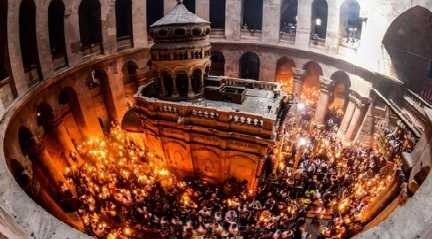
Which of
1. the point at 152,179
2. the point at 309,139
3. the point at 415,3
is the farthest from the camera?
the point at 309,139

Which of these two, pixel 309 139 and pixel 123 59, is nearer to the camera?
pixel 309 139

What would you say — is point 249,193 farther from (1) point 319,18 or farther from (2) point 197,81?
(1) point 319,18

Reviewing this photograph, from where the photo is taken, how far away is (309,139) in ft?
66.4

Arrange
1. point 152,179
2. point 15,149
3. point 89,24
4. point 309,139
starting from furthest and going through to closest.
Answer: point 89,24 < point 309,139 < point 152,179 < point 15,149

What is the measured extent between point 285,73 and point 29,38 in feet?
68.8

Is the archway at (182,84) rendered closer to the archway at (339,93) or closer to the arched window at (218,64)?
the arched window at (218,64)

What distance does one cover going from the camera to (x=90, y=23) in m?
22.9

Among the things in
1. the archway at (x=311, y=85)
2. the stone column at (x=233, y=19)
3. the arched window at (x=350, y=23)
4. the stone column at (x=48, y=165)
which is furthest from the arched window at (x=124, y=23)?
the arched window at (x=350, y=23)

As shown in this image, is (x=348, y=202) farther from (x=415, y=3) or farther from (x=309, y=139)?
(x=415, y=3)

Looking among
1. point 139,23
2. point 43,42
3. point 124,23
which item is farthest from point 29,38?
point 124,23

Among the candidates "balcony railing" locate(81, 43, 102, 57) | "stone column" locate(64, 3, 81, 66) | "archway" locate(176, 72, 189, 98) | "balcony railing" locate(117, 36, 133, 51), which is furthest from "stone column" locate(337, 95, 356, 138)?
"stone column" locate(64, 3, 81, 66)

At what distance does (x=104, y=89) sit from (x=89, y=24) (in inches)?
200

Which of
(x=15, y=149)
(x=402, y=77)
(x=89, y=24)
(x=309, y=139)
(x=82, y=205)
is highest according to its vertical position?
(x=89, y=24)

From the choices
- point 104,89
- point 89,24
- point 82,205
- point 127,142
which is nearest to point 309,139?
point 127,142
